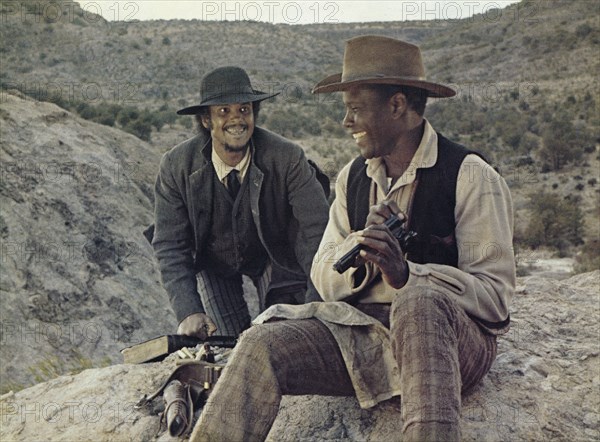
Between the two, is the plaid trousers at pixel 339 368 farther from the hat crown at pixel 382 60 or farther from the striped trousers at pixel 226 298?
the striped trousers at pixel 226 298

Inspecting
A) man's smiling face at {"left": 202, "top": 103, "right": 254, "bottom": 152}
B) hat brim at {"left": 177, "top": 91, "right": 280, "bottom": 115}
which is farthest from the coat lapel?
hat brim at {"left": 177, "top": 91, "right": 280, "bottom": 115}

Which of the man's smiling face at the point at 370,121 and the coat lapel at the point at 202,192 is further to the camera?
the coat lapel at the point at 202,192

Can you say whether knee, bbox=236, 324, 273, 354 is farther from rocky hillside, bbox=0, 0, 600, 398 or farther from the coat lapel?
rocky hillside, bbox=0, 0, 600, 398

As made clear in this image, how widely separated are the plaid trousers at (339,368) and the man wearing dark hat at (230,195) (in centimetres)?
166

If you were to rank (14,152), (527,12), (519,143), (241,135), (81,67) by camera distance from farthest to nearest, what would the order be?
(527,12)
(81,67)
(519,143)
(14,152)
(241,135)

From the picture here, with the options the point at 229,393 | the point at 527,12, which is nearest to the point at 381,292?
the point at 229,393

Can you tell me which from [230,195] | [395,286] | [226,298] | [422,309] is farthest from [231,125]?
[422,309]

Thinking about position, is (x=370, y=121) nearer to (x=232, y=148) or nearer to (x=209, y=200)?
(x=232, y=148)

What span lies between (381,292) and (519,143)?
73.7 feet

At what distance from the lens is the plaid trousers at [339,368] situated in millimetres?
Result: 2467

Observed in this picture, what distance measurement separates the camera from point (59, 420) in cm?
390

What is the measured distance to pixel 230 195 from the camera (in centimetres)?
470

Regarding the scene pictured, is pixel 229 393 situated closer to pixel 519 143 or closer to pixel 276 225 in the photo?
pixel 276 225

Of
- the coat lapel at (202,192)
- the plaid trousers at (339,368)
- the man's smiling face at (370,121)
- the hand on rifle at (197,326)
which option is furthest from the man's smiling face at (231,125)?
the plaid trousers at (339,368)
